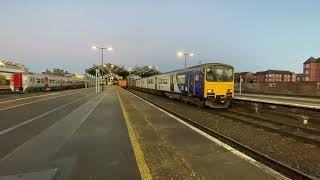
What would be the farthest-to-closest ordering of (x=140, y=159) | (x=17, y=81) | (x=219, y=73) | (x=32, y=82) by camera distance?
1. (x=32, y=82)
2. (x=17, y=81)
3. (x=219, y=73)
4. (x=140, y=159)

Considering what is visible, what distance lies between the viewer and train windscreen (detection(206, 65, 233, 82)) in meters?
19.1

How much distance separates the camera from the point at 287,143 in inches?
341

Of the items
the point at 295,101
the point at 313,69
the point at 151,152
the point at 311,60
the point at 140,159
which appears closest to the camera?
the point at 140,159

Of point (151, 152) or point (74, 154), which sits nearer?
point (74, 154)

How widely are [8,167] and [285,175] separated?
5.54 metres

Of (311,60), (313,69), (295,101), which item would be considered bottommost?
(295,101)

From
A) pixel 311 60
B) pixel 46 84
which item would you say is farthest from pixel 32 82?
pixel 311 60

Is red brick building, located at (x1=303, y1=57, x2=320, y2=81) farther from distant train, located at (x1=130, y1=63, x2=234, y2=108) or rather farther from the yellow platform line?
the yellow platform line

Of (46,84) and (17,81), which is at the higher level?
(17,81)

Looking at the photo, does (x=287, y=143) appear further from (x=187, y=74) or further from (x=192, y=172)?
(x=187, y=74)

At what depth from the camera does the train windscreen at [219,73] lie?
62.7 feet

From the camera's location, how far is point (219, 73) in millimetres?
19453

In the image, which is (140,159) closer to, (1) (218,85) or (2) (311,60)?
(1) (218,85)

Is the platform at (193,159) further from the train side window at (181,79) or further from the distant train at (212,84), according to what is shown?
the train side window at (181,79)
